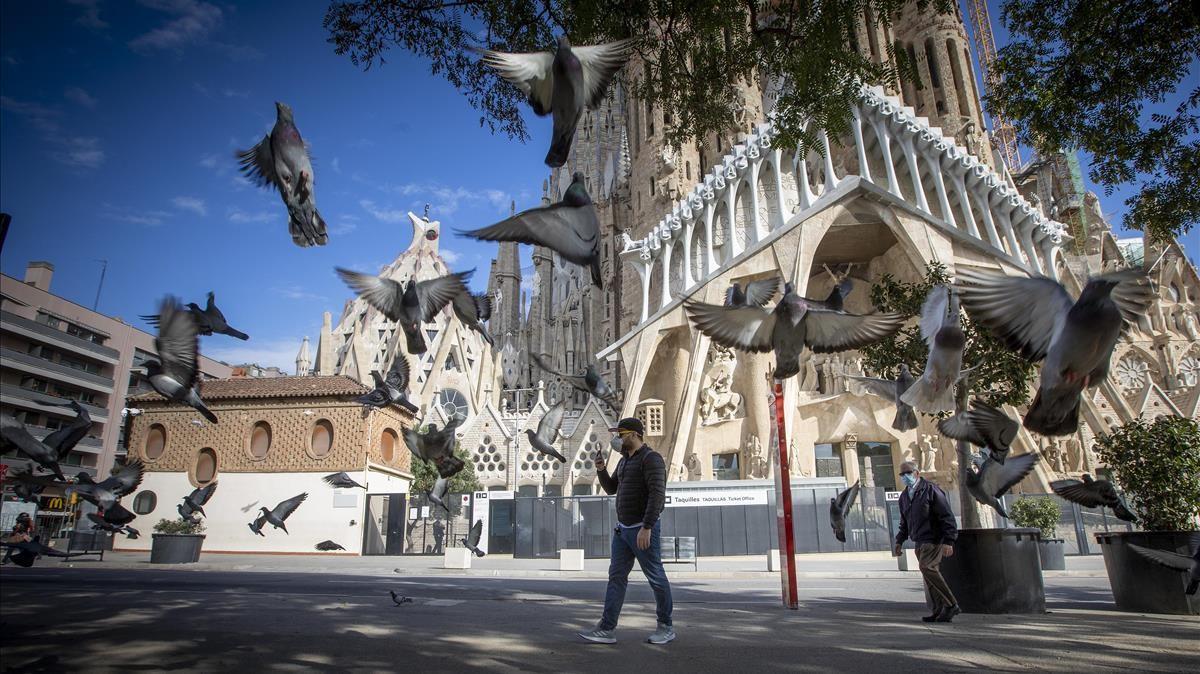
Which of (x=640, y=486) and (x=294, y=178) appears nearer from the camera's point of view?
(x=294, y=178)

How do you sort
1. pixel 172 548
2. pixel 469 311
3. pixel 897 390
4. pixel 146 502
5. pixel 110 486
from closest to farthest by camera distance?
pixel 469 311
pixel 897 390
pixel 110 486
pixel 172 548
pixel 146 502

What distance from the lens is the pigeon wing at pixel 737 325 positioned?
651 centimetres

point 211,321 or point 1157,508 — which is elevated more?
point 211,321

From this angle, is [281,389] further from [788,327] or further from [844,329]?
[844,329]

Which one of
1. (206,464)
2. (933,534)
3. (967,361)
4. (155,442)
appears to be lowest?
(933,534)

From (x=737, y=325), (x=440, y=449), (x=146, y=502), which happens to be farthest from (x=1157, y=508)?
(x=146, y=502)

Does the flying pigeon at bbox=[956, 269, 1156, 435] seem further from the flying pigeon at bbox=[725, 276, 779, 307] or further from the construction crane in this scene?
the construction crane

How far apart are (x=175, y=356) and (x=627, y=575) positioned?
461cm

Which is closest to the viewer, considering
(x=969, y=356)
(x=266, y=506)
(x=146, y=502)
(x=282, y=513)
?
(x=969, y=356)

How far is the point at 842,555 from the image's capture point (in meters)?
22.6

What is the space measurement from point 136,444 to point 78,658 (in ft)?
90.7

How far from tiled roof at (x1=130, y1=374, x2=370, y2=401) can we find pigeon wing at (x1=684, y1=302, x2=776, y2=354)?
851 inches

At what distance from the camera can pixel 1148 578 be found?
298 inches

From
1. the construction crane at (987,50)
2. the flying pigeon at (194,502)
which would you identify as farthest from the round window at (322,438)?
the construction crane at (987,50)
